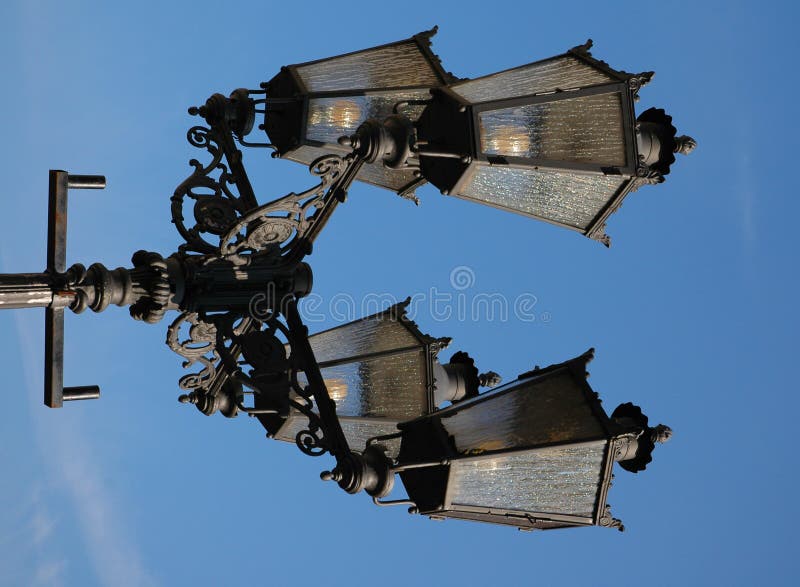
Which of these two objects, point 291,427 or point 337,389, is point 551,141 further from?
point 291,427

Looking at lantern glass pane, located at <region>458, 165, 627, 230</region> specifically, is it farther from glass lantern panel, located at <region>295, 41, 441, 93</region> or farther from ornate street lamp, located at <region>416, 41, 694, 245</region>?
glass lantern panel, located at <region>295, 41, 441, 93</region>

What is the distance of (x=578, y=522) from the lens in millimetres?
7328

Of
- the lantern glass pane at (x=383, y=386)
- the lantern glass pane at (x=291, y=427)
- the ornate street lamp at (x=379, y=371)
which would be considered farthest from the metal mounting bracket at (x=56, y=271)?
the lantern glass pane at (x=383, y=386)

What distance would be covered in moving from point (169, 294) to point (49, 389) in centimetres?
95

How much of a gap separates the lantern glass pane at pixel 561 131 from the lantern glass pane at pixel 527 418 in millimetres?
1706

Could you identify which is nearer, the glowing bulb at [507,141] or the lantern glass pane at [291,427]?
the glowing bulb at [507,141]

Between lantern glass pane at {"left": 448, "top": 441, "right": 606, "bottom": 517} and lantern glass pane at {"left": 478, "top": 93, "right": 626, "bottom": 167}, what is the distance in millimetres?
2171

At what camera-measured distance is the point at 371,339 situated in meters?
8.44

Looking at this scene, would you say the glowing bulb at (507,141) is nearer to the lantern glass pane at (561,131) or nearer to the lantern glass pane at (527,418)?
the lantern glass pane at (561,131)

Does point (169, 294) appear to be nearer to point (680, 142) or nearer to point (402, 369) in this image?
point (402, 369)

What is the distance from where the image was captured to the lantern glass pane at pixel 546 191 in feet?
23.1

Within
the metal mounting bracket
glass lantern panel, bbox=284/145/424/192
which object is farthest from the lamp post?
glass lantern panel, bbox=284/145/424/192

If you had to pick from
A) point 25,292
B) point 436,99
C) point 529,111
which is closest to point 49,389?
point 25,292

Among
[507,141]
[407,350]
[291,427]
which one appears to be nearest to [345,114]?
[507,141]
